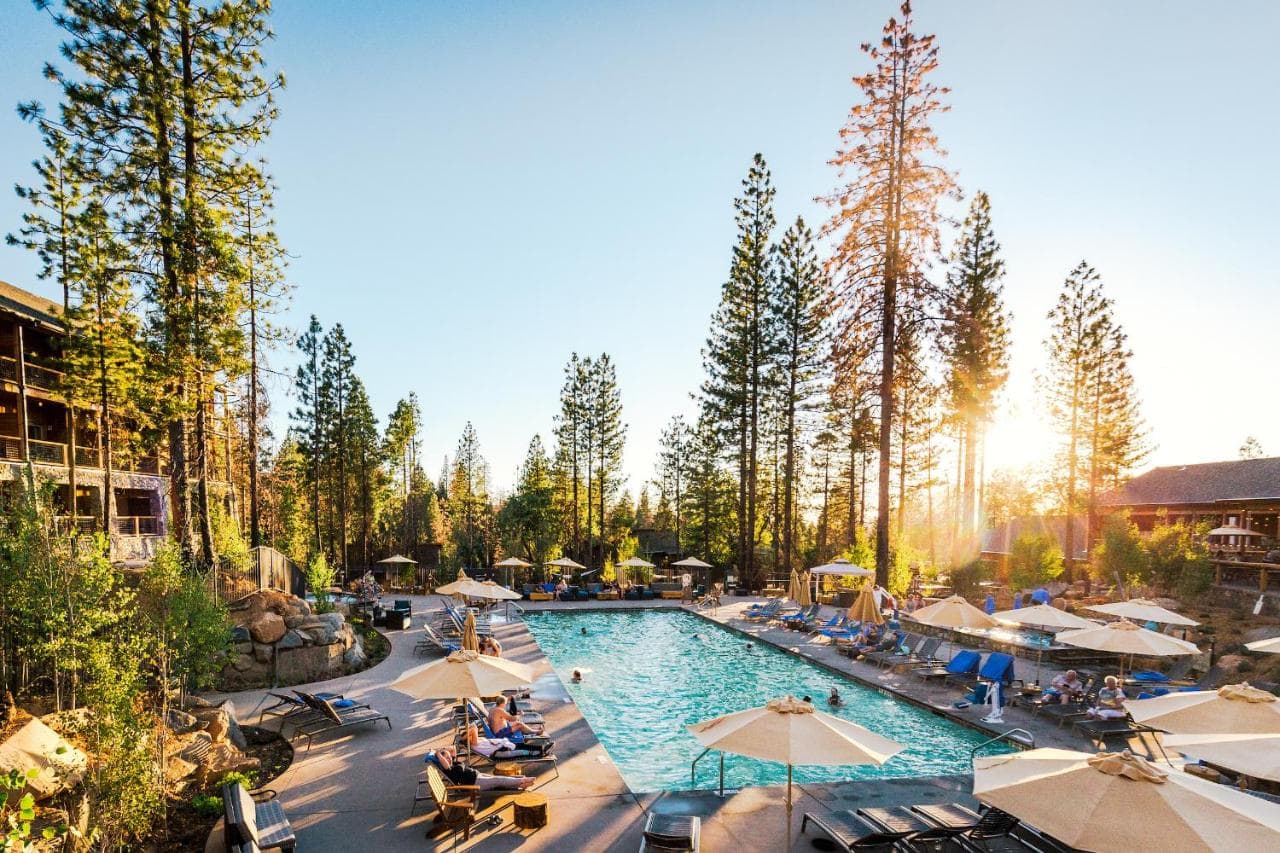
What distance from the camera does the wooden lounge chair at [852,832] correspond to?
6.12 meters

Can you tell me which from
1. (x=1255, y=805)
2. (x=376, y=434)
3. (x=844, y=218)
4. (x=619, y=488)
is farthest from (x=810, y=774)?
(x=376, y=434)

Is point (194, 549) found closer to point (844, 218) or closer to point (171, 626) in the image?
point (171, 626)

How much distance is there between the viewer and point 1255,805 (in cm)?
405

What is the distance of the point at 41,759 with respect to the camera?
259 inches

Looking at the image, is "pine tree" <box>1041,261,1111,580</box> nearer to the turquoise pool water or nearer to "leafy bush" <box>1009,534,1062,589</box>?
"leafy bush" <box>1009,534,1062,589</box>

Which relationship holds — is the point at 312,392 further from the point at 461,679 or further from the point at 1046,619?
the point at 1046,619

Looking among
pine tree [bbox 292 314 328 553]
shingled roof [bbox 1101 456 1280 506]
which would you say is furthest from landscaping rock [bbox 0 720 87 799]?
shingled roof [bbox 1101 456 1280 506]

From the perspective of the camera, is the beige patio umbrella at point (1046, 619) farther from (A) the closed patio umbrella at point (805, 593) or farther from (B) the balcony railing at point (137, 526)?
(B) the balcony railing at point (137, 526)

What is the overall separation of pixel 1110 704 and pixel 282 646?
15.1 meters

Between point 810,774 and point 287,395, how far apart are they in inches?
619

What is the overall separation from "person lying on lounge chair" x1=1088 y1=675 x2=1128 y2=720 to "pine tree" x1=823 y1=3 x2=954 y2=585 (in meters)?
8.10

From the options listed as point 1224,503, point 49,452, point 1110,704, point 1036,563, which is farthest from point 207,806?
point 1224,503

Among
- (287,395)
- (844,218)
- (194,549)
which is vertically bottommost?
(194,549)

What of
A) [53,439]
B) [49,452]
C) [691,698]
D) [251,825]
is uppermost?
[53,439]
